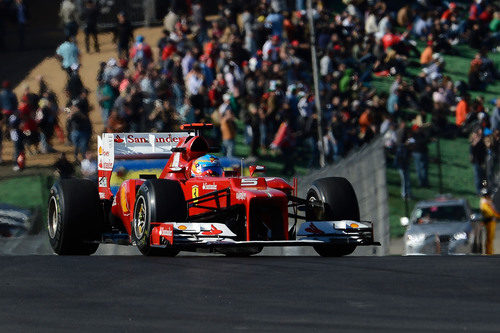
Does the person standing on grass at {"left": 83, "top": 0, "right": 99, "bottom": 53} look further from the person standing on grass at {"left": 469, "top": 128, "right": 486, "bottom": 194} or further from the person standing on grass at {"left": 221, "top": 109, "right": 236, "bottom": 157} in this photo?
the person standing on grass at {"left": 469, "top": 128, "right": 486, "bottom": 194}

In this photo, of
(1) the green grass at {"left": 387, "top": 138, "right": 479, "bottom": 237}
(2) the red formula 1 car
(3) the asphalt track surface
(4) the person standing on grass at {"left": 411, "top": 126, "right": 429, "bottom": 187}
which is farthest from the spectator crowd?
(3) the asphalt track surface

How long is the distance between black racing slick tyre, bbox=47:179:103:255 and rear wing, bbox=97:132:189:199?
0.73 metres

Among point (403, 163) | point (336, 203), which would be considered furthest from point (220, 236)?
point (403, 163)

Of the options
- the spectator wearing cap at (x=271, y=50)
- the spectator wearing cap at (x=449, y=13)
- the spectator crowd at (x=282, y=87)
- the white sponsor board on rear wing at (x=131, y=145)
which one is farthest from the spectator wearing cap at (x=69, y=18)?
the white sponsor board on rear wing at (x=131, y=145)

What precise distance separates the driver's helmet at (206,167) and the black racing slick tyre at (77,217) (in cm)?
147

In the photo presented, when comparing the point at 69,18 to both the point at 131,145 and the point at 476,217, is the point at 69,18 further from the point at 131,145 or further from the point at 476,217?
the point at 131,145

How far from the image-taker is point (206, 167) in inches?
631

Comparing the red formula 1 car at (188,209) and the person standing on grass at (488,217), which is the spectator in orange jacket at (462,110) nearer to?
the person standing on grass at (488,217)

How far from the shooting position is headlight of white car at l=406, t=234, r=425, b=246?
2492 centimetres

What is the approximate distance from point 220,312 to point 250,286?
1.70 metres

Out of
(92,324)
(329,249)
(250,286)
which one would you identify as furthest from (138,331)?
(329,249)

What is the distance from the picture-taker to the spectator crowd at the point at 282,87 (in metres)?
26.9

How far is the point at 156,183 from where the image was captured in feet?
49.5

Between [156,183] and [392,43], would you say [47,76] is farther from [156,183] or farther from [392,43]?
[156,183]
